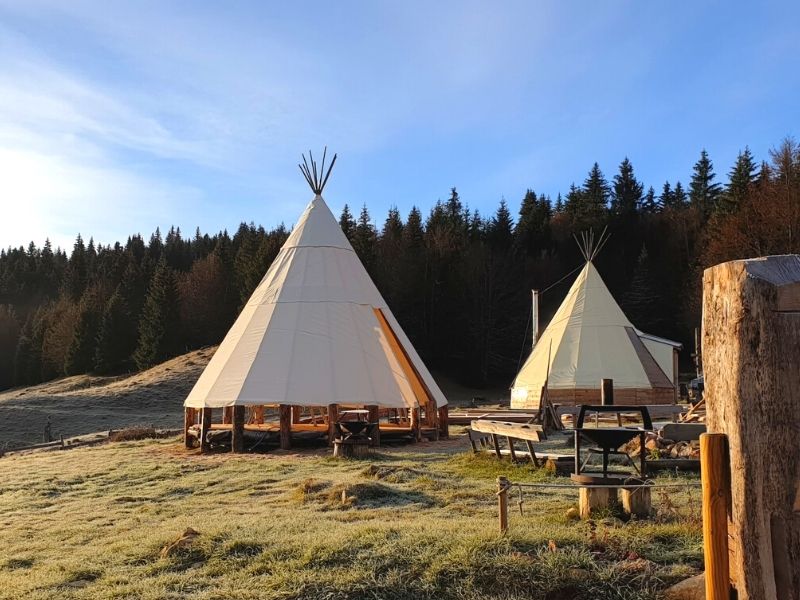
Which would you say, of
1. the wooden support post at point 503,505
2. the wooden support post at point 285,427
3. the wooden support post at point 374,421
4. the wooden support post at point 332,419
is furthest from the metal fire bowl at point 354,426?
the wooden support post at point 503,505

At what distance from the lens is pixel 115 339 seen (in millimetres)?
52750

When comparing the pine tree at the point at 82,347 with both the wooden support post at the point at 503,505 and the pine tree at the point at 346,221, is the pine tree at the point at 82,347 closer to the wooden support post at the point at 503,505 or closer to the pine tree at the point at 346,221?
the pine tree at the point at 346,221

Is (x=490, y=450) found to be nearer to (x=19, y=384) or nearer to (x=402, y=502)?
(x=402, y=502)

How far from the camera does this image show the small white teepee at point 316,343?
13.6 metres

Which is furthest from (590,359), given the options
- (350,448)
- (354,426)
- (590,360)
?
(350,448)

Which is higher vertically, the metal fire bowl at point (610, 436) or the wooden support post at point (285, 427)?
the metal fire bowl at point (610, 436)

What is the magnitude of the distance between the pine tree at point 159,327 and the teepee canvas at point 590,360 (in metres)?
34.7

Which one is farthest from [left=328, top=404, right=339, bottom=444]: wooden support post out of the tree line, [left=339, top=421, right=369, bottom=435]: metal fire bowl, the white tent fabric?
the tree line

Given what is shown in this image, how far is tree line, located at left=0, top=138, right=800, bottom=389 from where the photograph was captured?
39281 millimetres

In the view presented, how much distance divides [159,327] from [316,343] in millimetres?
39030

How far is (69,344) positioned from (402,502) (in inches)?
2140

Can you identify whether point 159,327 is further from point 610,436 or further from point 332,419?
point 610,436

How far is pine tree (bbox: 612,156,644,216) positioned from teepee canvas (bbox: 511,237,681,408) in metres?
36.4

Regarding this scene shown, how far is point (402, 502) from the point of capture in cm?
773
